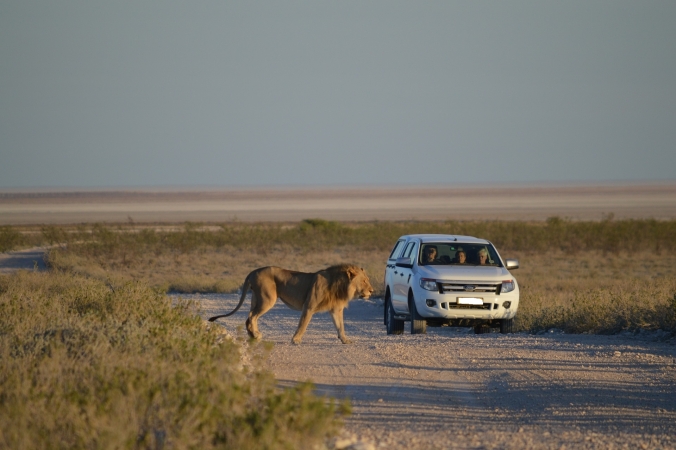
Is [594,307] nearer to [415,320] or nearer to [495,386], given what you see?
[415,320]

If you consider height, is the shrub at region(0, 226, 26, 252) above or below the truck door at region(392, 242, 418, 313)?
below

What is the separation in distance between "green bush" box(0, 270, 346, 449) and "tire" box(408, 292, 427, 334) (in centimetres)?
645

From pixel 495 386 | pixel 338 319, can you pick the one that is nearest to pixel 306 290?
pixel 338 319

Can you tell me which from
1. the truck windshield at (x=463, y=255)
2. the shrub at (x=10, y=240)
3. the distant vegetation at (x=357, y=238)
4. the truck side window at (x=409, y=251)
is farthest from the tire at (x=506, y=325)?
the shrub at (x=10, y=240)

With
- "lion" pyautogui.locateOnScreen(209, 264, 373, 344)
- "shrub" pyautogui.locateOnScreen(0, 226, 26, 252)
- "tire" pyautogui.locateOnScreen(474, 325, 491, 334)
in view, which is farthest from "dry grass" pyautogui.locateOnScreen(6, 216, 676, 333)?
"lion" pyautogui.locateOnScreen(209, 264, 373, 344)

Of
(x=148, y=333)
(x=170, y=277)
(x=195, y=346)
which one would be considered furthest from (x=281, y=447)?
(x=170, y=277)

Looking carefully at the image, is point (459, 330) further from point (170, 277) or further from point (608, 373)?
point (170, 277)

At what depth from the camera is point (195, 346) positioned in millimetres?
8695

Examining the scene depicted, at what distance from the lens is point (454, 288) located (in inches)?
586

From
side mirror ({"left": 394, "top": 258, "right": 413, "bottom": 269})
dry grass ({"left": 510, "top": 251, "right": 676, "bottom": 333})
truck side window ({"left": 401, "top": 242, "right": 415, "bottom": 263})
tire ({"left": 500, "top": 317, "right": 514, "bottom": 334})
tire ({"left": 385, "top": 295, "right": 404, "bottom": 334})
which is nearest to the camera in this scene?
dry grass ({"left": 510, "top": 251, "right": 676, "bottom": 333})

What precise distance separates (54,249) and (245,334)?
25013 millimetres

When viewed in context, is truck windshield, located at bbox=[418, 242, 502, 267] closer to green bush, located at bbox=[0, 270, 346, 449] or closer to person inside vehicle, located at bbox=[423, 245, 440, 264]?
person inside vehicle, located at bbox=[423, 245, 440, 264]

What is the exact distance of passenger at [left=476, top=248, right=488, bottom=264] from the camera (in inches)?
630

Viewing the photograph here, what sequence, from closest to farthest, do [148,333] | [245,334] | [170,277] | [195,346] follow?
[195,346]
[148,333]
[245,334]
[170,277]
